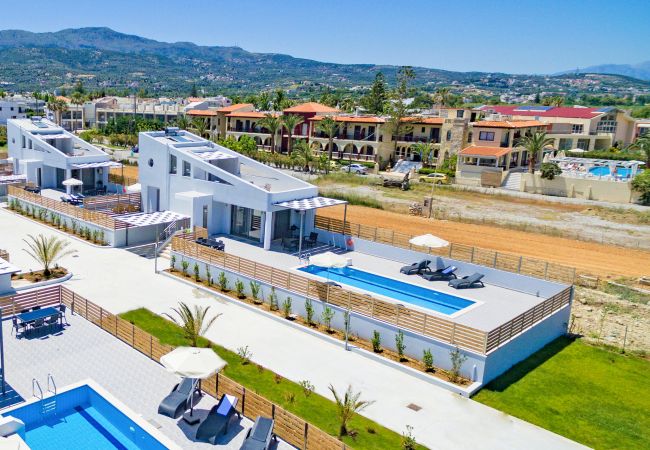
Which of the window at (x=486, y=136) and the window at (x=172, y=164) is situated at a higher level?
the window at (x=486, y=136)

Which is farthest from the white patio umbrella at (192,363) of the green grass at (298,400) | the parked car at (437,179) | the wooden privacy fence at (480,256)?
the parked car at (437,179)

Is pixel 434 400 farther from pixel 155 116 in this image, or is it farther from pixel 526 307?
pixel 155 116

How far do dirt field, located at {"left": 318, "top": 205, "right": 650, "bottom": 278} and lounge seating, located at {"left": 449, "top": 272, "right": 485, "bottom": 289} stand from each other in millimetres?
9644

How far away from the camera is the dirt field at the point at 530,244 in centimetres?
3294

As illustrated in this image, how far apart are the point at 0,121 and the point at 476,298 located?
111 metres

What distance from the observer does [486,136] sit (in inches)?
2621

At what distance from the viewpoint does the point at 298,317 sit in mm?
21828

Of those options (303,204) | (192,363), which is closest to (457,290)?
(303,204)

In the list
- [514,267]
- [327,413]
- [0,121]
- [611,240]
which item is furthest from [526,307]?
[0,121]

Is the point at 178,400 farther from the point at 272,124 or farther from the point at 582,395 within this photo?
the point at 272,124

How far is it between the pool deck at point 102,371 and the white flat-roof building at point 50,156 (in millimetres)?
25367

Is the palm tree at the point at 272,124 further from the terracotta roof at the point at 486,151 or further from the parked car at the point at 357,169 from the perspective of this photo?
the terracotta roof at the point at 486,151

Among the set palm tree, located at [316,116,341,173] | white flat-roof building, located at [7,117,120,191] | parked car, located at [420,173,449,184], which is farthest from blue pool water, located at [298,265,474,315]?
palm tree, located at [316,116,341,173]

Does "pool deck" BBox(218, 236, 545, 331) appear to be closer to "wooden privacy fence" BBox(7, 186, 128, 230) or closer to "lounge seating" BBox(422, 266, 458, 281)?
"lounge seating" BBox(422, 266, 458, 281)
